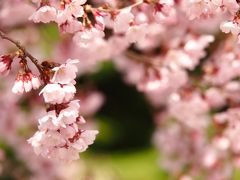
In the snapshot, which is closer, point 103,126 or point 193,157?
point 193,157

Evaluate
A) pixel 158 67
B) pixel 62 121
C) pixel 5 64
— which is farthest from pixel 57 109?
pixel 158 67

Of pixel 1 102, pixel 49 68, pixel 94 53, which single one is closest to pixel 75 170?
pixel 1 102

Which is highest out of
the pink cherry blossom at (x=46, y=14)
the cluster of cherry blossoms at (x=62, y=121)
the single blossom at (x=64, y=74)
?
the pink cherry blossom at (x=46, y=14)

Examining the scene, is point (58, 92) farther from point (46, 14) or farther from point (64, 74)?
point (46, 14)

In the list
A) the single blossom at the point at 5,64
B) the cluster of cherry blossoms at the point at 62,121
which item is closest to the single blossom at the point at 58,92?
the cluster of cherry blossoms at the point at 62,121

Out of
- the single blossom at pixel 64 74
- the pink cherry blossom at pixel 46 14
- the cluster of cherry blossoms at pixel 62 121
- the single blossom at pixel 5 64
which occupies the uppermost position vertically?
the pink cherry blossom at pixel 46 14

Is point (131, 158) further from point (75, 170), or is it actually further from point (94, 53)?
point (94, 53)

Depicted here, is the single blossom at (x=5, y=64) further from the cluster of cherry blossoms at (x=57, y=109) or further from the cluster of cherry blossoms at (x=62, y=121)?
the cluster of cherry blossoms at (x=62, y=121)

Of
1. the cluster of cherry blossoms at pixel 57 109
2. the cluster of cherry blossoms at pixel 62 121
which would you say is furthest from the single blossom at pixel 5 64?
the cluster of cherry blossoms at pixel 62 121

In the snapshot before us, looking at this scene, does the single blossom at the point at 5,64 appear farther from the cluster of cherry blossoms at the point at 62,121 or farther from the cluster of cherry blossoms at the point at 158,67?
the cluster of cherry blossoms at the point at 62,121

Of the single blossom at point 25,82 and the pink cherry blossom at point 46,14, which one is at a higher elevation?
the pink cherry blossom at point 46,14

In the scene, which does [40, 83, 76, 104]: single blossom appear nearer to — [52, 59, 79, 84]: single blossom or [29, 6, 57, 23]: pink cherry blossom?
[52, 59, 79, 84]: single blossom
